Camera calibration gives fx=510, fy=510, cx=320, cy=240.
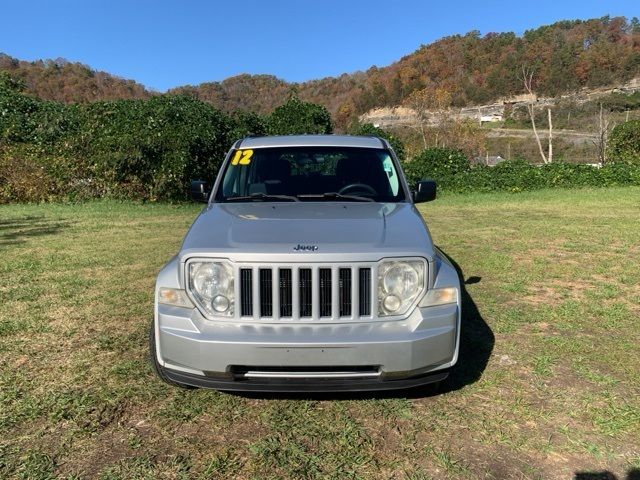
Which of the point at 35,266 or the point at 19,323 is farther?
the point at 35,266

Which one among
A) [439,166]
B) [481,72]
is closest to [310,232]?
[439,166]

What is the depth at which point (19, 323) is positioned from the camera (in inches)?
180

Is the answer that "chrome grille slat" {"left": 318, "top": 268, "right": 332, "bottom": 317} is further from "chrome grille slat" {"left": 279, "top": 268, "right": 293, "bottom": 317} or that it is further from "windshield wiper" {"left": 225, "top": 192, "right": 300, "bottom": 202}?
"windshield wiper" {"left": 225, "top": 192, "right": 300, "bottom": 202}

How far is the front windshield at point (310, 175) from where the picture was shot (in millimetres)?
4031

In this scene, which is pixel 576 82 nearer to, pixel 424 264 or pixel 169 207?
pixel 169 207

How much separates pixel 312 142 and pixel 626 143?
23.8m

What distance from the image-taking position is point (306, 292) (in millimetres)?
2783

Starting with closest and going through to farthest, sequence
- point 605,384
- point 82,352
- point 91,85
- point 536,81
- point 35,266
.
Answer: point 605,384, point 82,352, point 35,266, point 91,85, point 536,81

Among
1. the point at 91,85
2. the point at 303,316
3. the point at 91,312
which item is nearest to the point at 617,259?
the point at 303,316

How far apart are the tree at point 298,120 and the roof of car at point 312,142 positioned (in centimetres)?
1433

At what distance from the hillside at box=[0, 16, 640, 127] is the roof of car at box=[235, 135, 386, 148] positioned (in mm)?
61719

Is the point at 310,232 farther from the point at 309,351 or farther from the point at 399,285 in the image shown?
the point at 309,351

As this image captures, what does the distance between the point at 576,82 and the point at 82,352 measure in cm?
8271

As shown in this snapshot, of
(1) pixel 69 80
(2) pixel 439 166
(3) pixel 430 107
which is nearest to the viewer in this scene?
(2) pixel 439 166
